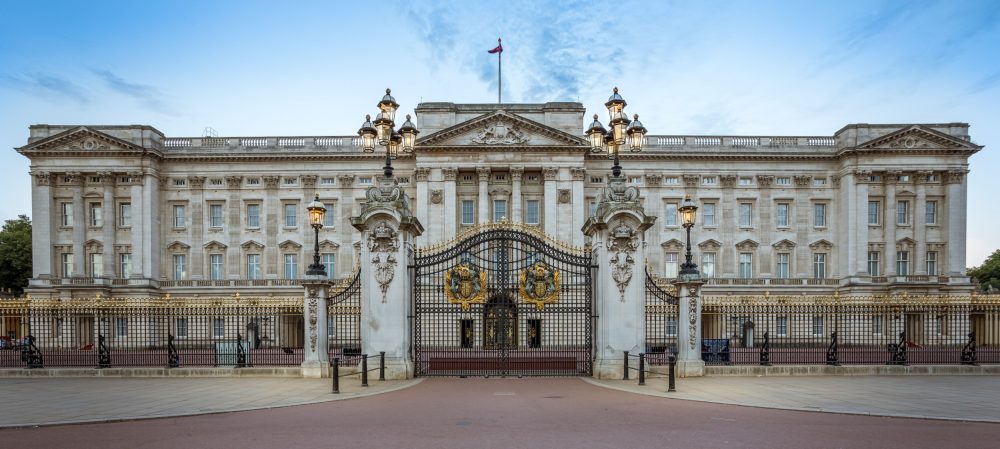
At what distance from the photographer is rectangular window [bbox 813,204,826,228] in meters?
53.6

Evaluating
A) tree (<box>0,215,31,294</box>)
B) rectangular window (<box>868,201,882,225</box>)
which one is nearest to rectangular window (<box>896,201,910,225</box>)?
rectangular window (<box>868,201,882,225</box>)

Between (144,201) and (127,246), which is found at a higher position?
(144,201)

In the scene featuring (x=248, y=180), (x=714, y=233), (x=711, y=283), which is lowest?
(x=711, y=283)

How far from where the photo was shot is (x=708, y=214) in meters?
53.5

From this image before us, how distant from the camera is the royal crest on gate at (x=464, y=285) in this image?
64.2 feet

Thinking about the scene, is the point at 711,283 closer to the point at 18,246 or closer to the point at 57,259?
the point at 57,259

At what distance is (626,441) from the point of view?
10.5m

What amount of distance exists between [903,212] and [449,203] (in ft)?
123

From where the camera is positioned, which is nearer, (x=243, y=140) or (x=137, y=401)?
(x=137, y=401)

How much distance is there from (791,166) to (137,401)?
51.3m

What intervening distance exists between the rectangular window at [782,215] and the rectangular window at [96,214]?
5579cm

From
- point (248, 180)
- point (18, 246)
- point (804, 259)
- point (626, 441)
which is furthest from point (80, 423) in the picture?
point (18, 246)

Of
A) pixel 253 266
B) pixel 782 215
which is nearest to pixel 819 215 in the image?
pixel 782 215

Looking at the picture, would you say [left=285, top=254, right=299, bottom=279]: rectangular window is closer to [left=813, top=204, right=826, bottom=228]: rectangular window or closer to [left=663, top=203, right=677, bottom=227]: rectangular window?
[left=663, top=203, right=677, bottom=227]: rectangular window
